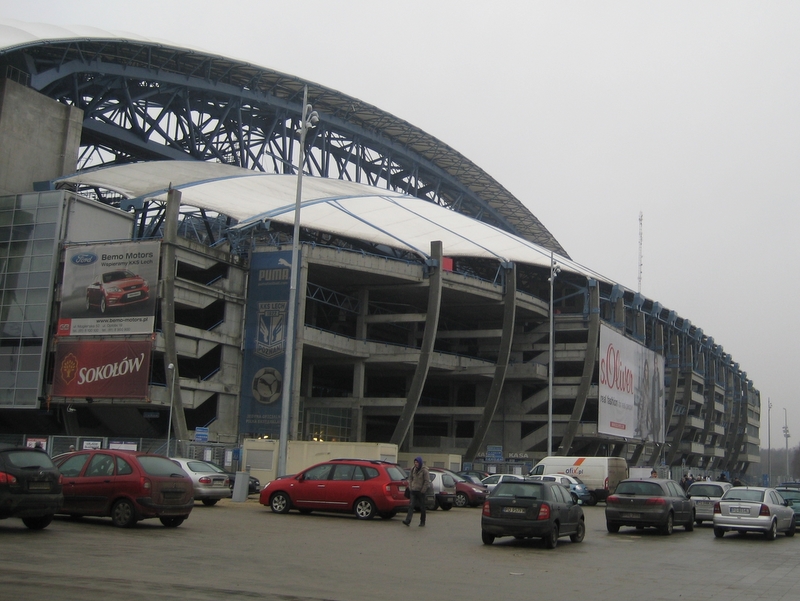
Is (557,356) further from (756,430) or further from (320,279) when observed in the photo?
(756,430)

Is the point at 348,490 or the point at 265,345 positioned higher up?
the point at 265,345

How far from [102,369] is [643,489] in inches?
1202

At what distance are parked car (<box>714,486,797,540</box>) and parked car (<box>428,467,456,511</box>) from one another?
10422 mm

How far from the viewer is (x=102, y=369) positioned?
45.9 m

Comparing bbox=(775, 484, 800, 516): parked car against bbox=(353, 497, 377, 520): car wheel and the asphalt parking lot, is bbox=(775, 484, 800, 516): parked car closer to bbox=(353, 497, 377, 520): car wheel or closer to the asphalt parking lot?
the asphalt parking lot

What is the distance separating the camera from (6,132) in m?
52.6

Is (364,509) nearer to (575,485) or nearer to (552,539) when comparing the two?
(552,539)

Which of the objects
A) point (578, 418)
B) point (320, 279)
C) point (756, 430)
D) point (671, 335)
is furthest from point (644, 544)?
point (756, 430)

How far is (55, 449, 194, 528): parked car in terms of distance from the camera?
18.6m

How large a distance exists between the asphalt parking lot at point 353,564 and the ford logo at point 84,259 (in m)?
27.8

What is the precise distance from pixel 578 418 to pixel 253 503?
1532 inches

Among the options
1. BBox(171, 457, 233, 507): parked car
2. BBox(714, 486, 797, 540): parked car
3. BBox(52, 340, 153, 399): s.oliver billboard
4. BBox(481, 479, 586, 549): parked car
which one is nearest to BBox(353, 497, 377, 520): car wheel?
BBox(481, 479, 586, 549): parked car

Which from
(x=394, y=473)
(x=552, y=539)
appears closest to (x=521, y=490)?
(x=552, y=539)

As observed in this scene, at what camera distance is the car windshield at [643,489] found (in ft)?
80.2
